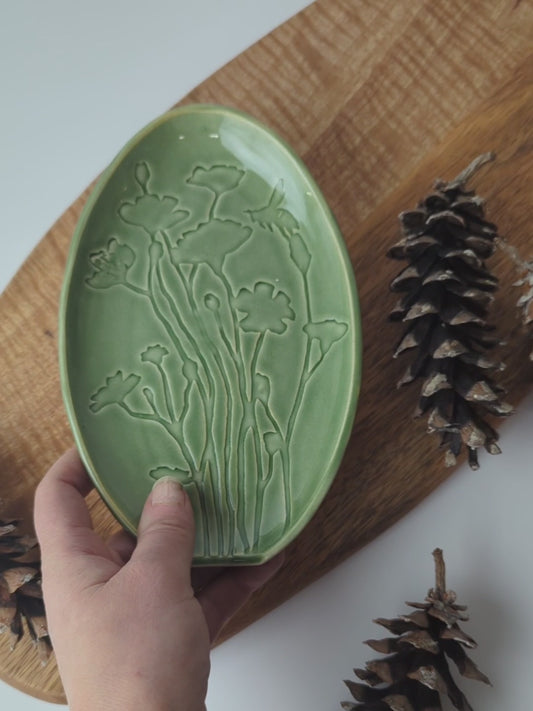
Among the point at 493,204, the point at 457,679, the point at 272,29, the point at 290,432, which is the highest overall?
the point at 272,29

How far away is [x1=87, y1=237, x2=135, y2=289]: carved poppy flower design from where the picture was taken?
0.52 meters

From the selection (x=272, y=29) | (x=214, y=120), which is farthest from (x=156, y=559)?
(x=272, y=29)

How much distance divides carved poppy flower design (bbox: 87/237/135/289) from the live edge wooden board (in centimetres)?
7

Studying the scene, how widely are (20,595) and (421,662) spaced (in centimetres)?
31

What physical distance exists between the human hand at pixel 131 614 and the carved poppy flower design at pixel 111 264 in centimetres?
16

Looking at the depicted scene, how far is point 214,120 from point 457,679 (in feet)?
1.61

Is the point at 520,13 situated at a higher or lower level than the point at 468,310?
higher

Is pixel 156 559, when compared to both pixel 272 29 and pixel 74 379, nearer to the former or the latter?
pixel 74 379

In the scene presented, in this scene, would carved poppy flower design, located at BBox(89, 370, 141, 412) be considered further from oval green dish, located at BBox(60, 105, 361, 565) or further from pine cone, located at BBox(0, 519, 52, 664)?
pine cone, located at BBox(0, 519, 52, 664)

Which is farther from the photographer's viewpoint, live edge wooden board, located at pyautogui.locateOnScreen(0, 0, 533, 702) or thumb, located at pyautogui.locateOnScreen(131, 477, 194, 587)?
live edge wooden board, located at pyautogui.locateOnScreen(0, 0, 533, 702)

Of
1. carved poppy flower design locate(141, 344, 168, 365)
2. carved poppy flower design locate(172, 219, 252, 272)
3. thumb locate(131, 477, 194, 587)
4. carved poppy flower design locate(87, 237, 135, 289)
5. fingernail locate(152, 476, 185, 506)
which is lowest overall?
thumb locate(131, 477, 194, 587)

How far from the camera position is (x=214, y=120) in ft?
1.71

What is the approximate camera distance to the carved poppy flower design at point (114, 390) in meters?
0.51

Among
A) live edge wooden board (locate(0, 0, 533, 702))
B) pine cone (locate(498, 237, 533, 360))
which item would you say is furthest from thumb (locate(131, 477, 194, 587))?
pine cone (locate(498, 237, 533, 360))
